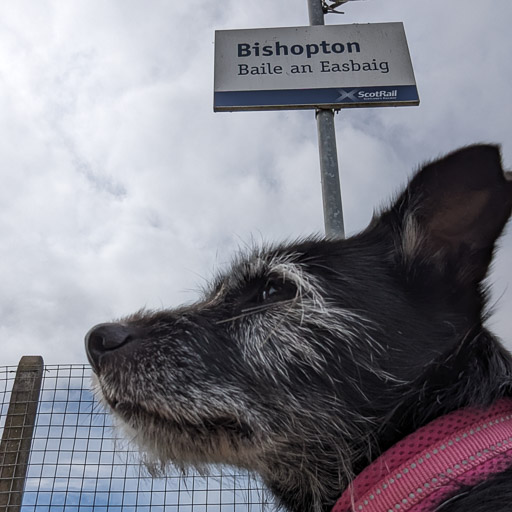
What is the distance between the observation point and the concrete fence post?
3.56 m

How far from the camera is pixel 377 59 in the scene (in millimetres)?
4188

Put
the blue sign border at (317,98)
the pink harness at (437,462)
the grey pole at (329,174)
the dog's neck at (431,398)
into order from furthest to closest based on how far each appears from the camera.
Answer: the blue sign border at (317,98), the grey pole at (329,174), the dog's neck at (431,398), the pink harness at (437,462)

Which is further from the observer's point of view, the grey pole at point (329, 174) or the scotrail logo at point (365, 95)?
the scotrail logo at point (365, 95)

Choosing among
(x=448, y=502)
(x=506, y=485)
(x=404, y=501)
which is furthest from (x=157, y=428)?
(x=506, y=485)

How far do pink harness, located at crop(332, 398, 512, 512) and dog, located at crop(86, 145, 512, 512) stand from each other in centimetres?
1

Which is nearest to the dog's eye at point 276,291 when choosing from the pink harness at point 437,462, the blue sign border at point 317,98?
the pink harness at point 437,462

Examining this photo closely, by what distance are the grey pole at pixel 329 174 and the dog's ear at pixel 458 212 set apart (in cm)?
142

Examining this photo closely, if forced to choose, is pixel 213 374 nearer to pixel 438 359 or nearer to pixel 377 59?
pixel 438 359

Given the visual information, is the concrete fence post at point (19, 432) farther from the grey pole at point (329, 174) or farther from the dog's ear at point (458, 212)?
the dog's ear at point (458, 212)

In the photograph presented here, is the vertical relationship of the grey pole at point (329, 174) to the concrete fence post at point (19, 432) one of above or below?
above

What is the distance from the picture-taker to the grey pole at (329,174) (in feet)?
11.5

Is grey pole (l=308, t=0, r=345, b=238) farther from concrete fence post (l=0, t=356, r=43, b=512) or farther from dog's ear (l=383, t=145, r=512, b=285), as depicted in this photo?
concrete fence post (l=0, t=356, r=43, b=512)

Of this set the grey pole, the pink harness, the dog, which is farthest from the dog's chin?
the grey pole

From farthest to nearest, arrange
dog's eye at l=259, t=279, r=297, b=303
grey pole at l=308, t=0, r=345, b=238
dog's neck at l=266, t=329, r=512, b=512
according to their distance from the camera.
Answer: grey pole at l=308, t=0, r=345, b=238
dog's eye at l=259, t=279, r=297, b=303
dog's neck at l=266, t=329, r=512, b=512
